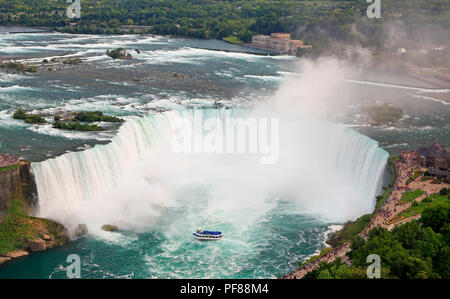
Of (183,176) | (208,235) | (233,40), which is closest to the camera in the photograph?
(208,235)

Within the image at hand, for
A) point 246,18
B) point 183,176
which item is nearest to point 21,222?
point 183,176

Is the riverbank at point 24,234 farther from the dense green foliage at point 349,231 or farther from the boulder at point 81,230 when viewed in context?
the dense green foliage at point 349,231

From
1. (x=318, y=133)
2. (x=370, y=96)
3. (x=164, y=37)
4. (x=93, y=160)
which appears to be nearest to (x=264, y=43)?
(x=164, y=37)

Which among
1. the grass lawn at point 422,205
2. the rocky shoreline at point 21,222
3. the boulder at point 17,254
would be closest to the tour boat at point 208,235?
the rocky shoreline at point 21,222

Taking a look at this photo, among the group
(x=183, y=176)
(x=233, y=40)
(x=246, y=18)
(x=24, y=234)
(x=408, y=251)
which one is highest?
(x=246, y=18)

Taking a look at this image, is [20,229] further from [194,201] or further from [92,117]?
[92,117]

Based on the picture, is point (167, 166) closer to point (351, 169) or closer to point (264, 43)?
point (351, 169)
